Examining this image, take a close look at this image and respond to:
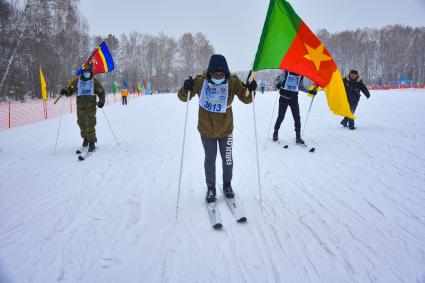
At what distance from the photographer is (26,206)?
3812mm

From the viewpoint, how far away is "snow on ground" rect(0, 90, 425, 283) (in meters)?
2.51

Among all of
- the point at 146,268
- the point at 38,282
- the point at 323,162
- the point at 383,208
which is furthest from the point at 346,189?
the point at 38,282

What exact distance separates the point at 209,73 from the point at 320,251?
2323 mm

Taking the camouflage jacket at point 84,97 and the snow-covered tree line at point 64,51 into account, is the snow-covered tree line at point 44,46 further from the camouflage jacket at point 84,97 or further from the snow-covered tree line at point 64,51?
the camouflage jacket at point 84,97

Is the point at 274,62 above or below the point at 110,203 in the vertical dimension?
above

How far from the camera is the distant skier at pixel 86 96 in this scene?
21.4ft

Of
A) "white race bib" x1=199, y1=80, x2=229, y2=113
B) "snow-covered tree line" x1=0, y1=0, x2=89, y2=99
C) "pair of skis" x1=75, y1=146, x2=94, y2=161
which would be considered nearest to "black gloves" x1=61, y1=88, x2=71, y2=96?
"pair of skis" x1=75, y1=146, x2=94, y2=161

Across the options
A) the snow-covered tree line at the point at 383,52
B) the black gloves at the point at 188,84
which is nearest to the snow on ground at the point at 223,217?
the black gloves at the point at 188,84

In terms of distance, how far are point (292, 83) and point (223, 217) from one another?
14.3 ft

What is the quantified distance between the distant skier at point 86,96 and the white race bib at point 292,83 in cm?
444

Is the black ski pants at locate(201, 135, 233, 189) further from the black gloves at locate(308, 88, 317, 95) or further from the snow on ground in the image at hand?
the black gloves at locate(308, 88, 317, 95)

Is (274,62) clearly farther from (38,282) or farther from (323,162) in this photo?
(38,282)

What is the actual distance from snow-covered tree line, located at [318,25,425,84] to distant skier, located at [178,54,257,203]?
61.5m

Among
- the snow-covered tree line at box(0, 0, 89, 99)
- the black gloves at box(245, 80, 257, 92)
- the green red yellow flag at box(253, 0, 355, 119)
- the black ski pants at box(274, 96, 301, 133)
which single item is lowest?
the black ski pants at box(274, 96, 301, 133)
